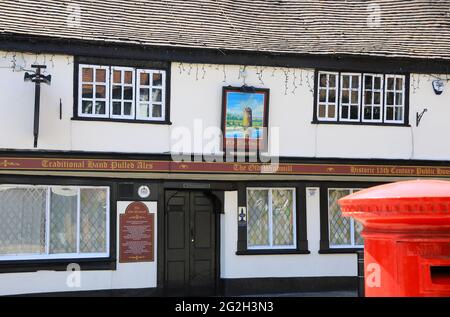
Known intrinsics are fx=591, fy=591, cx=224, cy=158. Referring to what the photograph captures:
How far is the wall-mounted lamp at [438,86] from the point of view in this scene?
13719 mm

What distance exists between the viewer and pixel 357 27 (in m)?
14.6

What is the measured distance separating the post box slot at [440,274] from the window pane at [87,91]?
10.1 meters

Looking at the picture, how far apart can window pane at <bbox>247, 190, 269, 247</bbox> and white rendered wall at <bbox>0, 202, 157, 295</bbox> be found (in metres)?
2.19

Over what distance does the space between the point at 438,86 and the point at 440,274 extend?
1128cm

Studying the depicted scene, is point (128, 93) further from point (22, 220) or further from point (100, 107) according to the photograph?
point (22, 220)

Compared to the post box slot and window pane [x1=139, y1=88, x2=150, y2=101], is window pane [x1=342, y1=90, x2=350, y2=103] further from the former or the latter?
the post box slot

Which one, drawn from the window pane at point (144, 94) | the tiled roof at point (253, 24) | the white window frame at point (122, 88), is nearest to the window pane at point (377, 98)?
the tiled roof at point (253, 24)

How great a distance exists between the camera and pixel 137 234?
12.5m

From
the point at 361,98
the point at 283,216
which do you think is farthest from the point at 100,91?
the point at 361,98

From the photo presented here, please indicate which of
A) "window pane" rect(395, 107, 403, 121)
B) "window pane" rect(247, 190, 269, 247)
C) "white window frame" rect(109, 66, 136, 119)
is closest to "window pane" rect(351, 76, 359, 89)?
"window pane" rect(395, 107, 403, 121)

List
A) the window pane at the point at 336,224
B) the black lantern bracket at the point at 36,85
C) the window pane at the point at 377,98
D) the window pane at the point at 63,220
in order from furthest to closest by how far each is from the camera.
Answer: the window pane at the point at 377,98
the window pane at the point at 336,224
the window pane at the point at 63,220
the black lantern bracket at the point at 36,85

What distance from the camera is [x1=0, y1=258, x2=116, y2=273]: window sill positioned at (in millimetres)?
11711

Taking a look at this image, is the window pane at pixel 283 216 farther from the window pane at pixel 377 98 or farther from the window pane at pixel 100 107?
the window pane at pixel 100 107
